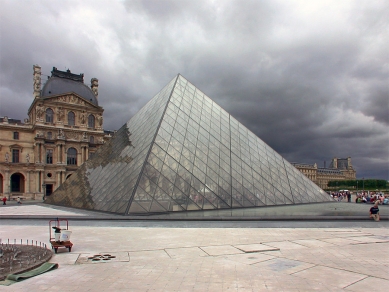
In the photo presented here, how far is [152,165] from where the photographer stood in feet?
51.6

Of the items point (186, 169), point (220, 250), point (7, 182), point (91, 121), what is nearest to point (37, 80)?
point (91, 121)

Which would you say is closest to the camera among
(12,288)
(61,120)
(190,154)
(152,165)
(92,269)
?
(12,288)

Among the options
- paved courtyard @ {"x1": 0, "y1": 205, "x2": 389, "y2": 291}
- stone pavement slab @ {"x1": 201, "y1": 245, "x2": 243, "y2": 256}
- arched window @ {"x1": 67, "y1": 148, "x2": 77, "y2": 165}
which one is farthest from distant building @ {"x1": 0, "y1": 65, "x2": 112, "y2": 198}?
stone pavement slab @ {"x1": 201, "y1": 245, "x2": 243, "y2": 256}

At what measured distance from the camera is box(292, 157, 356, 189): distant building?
121 metres

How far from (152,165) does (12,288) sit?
36.3ft

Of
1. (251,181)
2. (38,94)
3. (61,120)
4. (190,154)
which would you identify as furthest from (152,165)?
(38,94)

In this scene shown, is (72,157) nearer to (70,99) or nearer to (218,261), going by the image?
(70,99)

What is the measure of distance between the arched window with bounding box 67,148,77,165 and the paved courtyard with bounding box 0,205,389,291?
55897 mm

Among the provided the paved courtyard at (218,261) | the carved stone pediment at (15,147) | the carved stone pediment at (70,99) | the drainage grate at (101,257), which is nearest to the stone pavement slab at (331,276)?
the paved courtyard at (218,261)

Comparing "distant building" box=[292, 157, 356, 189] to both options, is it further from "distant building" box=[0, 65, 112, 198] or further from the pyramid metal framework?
the pyramid metal framework

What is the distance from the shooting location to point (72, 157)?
207 ft

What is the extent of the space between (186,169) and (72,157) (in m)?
52.9

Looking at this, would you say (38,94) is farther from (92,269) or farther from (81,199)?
(92,269)

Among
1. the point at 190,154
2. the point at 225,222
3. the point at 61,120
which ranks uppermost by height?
the point at 61,120
